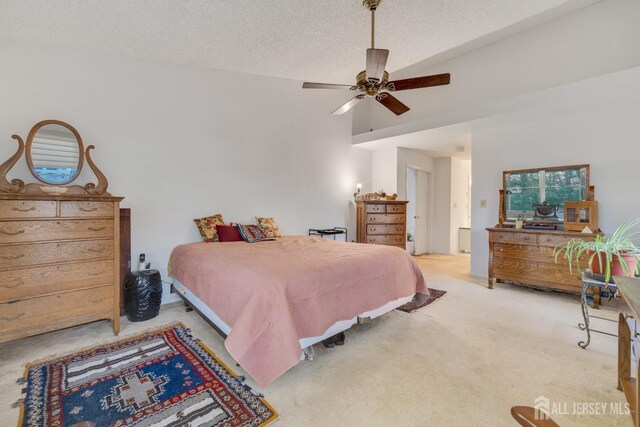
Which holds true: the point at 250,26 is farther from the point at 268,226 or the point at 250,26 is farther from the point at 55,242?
the point at 55,242

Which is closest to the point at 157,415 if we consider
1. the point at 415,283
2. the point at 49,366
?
the point at 49,366

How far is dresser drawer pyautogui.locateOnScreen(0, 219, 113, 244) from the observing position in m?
2.10

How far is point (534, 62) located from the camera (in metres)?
3.65

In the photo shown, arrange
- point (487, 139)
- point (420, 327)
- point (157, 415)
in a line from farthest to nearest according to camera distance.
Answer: point (487, 139)
point (420, 327)
point (157, 415)

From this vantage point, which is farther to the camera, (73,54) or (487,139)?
(487,139)

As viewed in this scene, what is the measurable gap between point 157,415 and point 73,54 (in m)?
3.38

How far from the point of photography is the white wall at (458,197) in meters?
6.74

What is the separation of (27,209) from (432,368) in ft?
10.7

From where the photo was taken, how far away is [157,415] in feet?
5.03

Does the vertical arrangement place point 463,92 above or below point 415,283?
above

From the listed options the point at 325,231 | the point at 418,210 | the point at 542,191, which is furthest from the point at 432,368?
the point at 418,210

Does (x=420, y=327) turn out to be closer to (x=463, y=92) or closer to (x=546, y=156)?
(x=546, y=156)

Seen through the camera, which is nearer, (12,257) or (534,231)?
(12,257)

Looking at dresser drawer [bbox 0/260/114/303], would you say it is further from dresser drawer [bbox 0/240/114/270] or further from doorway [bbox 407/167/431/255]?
doorway [bbox 407/167/431/255]
